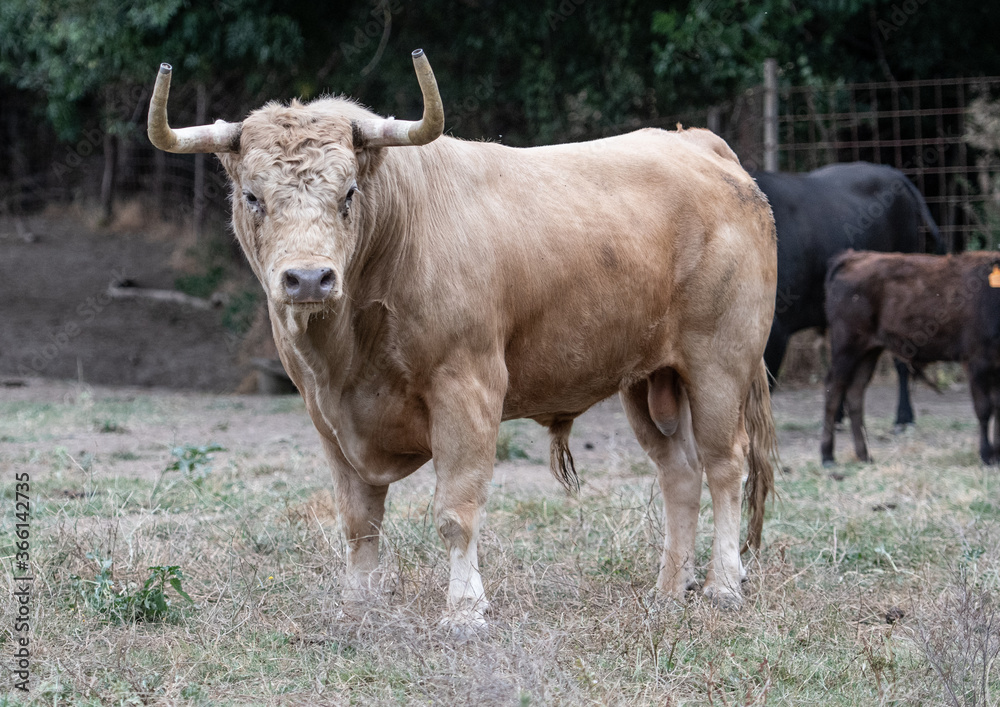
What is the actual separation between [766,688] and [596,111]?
10585 mm

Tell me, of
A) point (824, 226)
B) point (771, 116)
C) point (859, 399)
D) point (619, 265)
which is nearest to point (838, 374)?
point (859, 399)

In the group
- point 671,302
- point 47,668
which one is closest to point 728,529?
point 671,302

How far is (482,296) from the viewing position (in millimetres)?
3725

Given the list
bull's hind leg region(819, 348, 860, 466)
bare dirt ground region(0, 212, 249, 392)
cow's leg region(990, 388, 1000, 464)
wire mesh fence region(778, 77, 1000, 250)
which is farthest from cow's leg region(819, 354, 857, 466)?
bare dirt ground region(0, 212, 249, 392)

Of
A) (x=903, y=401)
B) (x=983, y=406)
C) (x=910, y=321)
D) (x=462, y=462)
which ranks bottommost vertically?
(x=903, y=401)

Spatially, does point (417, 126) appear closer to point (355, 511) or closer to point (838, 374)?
point (355, 511)

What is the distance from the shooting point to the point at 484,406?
3686 mm

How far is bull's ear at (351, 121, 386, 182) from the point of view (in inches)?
138

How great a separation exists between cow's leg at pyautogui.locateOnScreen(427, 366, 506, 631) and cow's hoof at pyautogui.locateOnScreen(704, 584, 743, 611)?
108 centimetres

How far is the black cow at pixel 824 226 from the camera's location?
8766mm

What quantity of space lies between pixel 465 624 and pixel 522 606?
0.32 m

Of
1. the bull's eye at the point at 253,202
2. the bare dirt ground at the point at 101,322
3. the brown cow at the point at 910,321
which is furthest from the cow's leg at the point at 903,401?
the bare dirt ground at the point at 101,322

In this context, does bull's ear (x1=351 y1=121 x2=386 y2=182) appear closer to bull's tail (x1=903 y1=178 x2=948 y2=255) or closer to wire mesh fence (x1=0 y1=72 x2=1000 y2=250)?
bull's tail (x1=903 y1=178 x2=948 y2=255)

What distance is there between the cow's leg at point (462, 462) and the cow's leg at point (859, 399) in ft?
15.4
